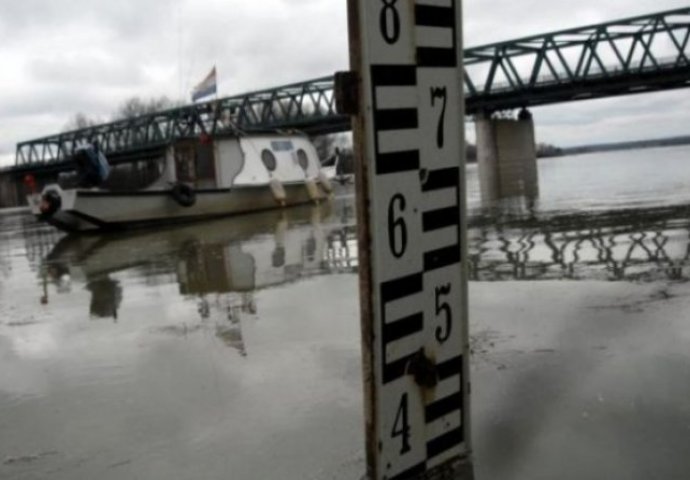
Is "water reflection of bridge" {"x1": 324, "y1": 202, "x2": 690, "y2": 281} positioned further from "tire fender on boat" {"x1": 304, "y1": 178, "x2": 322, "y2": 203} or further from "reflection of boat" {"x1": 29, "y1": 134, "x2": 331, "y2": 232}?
"tire fender on boat" {"x1": 304, "y1": 178, "x2": 322, "y2": 203}

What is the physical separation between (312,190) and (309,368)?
22.3 meters

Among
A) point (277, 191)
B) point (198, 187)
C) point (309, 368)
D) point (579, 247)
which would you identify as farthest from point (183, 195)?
point (309, 368)

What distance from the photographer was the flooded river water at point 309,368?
3.43 metres

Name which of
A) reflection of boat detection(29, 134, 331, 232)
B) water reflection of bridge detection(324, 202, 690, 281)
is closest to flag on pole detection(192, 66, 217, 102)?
reflection of boat detection(29, 134, 331, 232)

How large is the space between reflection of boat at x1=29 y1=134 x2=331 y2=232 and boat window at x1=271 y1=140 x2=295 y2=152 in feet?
0.11

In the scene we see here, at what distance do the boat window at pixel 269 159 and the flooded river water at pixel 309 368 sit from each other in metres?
15.6

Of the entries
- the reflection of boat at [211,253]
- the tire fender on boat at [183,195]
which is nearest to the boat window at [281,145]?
the tire fender on boat at [183,195]

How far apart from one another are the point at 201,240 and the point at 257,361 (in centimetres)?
1049

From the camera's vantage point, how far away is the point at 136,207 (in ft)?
68.5

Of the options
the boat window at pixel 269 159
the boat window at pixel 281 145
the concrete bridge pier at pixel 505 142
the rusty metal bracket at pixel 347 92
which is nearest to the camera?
the rusty metal bracket at pixel 347 92

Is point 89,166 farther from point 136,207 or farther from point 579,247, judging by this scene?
point 579,247

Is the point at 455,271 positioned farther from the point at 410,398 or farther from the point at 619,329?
the point at 619,329

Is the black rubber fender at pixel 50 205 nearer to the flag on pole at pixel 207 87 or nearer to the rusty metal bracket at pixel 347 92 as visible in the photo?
the flag on pole at pixel 207 87

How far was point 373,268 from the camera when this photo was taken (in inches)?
100
